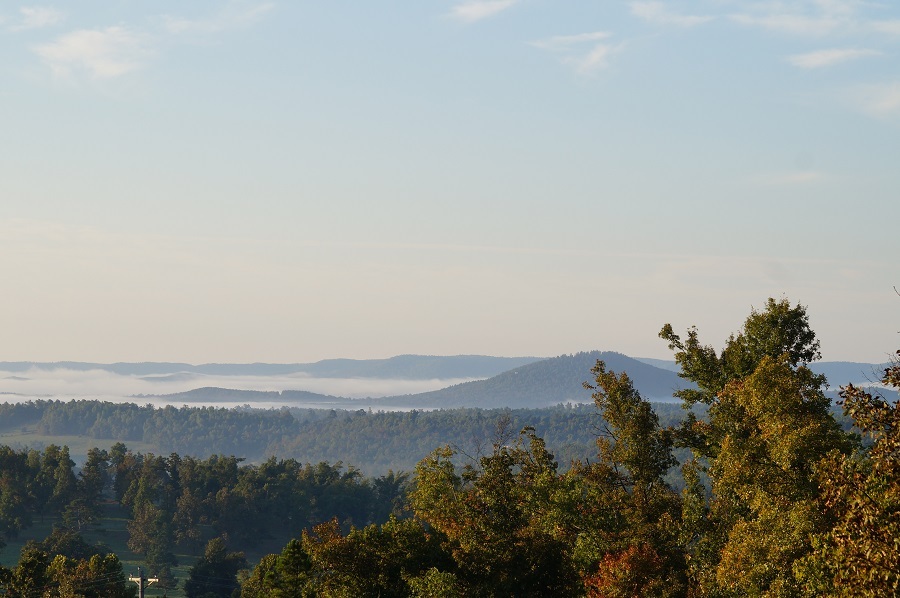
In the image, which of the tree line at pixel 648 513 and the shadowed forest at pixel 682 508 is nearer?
the shadowed forest at pixel 682 508

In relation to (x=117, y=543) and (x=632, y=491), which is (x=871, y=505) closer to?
(x=632, y=491)

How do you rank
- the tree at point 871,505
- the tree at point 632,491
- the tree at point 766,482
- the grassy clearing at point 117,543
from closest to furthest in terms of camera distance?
the tree at point 871,505
the tree at point 766,482
the tree at point 632,491
the grassy clearing at point 117,543

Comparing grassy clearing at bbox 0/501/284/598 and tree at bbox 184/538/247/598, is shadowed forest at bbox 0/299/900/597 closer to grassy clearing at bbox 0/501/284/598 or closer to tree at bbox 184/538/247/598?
tree at bbox 184/538/247/598

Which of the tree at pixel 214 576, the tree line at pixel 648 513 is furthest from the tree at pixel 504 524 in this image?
the tree at pixel 214 576

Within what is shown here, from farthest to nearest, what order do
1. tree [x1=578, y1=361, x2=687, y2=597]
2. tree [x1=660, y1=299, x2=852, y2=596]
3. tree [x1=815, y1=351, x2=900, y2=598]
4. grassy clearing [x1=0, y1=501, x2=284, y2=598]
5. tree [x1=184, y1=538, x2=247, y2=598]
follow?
grassy clearing [x1=0, y1=501, x2=284, y2=598], tree [x1=184, y1=538, x2=247, y2=598], tree [x1=578, y1=361, x2=687, y2=597], tree [x1=660, y1=299, x2=852, y2=596], tree [x1=815, y1=351, x2=900, y2=598]

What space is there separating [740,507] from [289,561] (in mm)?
15579

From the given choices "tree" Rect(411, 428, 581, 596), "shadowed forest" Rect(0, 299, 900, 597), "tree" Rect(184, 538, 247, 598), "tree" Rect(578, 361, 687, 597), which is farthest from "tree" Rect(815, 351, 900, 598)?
"tree" Rect(184, 538, 247, 598)

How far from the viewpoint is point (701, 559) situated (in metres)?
39.1

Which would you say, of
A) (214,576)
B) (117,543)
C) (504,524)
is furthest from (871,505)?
(117,543)

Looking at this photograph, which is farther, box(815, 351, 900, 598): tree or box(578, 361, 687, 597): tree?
box(578, 361, 687, 597): tree

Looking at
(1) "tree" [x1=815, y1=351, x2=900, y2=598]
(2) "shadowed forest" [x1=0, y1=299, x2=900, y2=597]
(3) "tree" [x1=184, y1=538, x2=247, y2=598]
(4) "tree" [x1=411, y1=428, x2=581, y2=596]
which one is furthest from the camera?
(3) "tree" [x1=184, y1=538, x2=247, y2=598]

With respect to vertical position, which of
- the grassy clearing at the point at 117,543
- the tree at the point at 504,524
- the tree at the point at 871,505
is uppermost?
the tree at the point at 871,505

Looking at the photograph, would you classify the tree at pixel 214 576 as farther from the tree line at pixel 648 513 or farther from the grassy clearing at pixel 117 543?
the tree line at pixel 648 513

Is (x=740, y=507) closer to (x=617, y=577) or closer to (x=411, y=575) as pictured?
(x=617, y=577)
